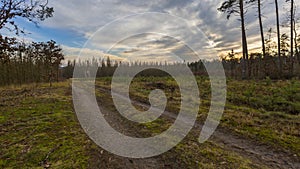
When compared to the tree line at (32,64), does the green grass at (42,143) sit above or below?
below

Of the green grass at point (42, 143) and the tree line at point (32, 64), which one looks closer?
the green grass at point (42, 143)

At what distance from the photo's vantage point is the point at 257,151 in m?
3.93

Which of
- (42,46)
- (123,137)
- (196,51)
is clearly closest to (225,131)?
(196,51)

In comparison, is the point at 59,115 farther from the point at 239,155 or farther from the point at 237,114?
the point at 237,114

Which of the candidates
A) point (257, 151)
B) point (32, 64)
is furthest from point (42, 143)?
point (32, 64)

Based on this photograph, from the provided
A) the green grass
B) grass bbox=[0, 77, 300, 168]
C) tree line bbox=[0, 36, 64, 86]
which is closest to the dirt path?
grass bbox=[0, 77, 300, 168]

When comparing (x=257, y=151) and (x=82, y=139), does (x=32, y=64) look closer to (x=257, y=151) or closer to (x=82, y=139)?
(x=82, y=139)

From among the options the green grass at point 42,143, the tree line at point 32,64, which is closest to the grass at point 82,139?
the green grass at point 42,143

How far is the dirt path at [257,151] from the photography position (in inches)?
135

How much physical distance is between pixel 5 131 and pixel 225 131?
6.15 metres

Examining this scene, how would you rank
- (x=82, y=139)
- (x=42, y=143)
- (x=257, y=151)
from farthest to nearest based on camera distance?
1. (x=82, y=139)
2. (x=42, y=143)
3. (x=257, y=151)

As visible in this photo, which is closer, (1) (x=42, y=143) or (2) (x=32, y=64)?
(1) (x=42, y=143)

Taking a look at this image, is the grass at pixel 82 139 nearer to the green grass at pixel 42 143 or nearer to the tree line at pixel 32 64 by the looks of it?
the green grass at pixel 42 143

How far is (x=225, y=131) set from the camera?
5.24 m
